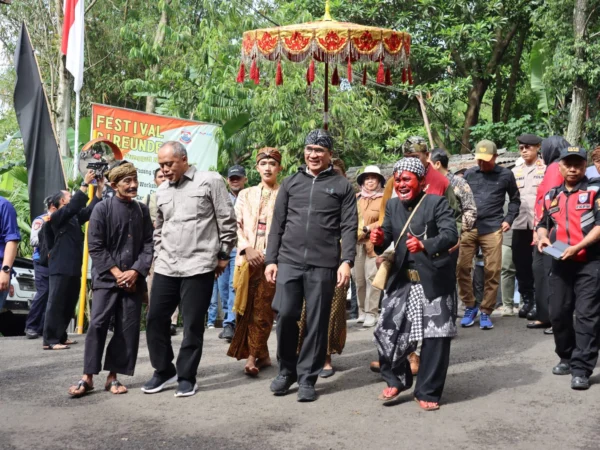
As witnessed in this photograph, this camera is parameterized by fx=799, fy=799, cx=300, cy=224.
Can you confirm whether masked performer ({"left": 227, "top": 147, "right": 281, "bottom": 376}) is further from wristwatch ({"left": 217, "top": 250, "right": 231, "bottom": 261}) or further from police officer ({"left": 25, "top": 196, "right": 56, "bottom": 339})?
police officer ({"left": 25, "top": 196, "right": 56, "bottom": 339})

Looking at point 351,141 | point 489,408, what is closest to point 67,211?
point 489,408

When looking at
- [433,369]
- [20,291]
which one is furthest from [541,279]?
[20,291]

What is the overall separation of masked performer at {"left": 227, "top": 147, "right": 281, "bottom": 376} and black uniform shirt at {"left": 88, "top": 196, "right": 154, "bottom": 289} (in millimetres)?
940

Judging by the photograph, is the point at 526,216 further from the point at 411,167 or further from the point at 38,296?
the point at 38,296

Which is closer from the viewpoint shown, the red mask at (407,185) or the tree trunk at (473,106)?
the red mask at (407,185)

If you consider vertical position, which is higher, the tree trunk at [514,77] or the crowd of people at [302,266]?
the tree trunk at [514,77]

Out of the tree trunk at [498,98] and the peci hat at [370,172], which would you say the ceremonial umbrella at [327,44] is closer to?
the peci hat at [370,172]

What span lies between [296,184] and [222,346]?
10.4ft

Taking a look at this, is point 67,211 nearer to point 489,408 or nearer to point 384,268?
point 384,268

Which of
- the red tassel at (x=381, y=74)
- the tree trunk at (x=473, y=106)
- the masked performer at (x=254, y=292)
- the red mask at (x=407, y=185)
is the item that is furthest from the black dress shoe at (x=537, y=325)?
the tree trunk at (x=473, y=106)

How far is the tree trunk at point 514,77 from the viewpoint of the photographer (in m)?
21.5

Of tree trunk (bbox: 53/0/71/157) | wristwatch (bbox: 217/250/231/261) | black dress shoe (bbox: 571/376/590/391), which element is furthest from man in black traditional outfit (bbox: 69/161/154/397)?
tree trunk (bbox: 53/0/71/157)

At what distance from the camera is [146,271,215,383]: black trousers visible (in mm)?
6418

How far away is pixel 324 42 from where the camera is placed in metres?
8.39
